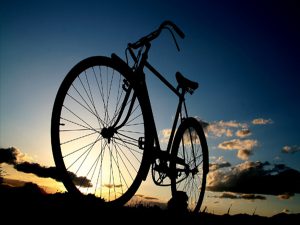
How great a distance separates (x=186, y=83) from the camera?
17.9 feet

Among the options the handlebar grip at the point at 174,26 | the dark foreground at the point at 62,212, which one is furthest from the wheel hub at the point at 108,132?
the handlebar grip at the point at 174,26

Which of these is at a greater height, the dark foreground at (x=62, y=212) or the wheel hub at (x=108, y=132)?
the wheel hub at (x=108, y=132)

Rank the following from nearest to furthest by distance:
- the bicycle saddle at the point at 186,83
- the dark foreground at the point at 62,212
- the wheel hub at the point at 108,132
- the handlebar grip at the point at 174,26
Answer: the dark foreground at the point at 62,212 < the wheel hub at the point at 108,132 < the handlebar grip at the point at 174,26 < the bicycle saddle at the point at 186,83

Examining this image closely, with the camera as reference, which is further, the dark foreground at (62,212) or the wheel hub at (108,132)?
the wheel hub at (108,132)

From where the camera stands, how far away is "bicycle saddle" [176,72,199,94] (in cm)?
534

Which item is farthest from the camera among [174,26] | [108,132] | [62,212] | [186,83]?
[186,83]

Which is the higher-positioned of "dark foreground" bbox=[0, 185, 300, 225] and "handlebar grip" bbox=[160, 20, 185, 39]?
"handlebar grip" bbox=[160, 20, 185, 39]

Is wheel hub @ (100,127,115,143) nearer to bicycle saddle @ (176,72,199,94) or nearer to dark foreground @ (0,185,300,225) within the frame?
dark foreground @ (0,185,300,225)

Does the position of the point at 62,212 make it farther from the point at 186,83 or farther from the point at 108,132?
the point at 186,83

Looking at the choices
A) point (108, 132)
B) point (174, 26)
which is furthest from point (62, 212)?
point (174, 26)

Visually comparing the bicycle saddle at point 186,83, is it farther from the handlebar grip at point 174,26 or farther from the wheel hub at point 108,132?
the wheel hub at point 108,132

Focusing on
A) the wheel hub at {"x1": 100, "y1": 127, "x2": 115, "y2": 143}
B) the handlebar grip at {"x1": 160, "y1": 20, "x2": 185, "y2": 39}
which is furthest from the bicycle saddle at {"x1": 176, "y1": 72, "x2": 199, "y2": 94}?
the wheel hub at {"x1": 100, "y1": 127, "x2": 115, "y2": 143}

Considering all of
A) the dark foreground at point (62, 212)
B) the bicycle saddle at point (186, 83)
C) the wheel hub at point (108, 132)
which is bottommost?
the dark foreground at point (62, 212)

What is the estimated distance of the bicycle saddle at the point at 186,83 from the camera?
534 cm
